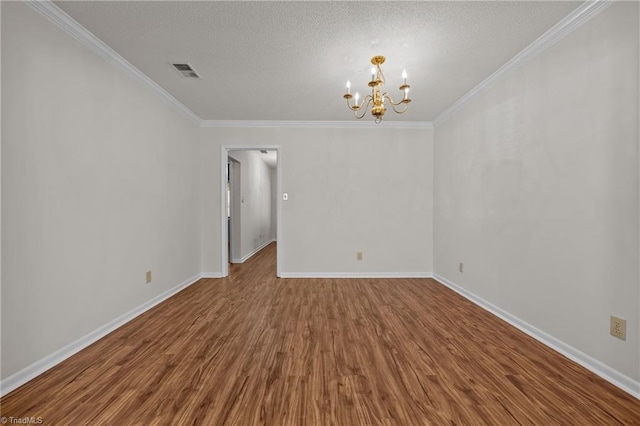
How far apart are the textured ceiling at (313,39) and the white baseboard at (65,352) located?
2382mm

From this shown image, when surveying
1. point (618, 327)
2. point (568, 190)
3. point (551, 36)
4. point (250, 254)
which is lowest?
point (250, 254)

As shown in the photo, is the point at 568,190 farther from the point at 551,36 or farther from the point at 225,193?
the point at 225,193

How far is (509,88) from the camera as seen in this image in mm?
2576

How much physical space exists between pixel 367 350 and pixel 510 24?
267 centimetres

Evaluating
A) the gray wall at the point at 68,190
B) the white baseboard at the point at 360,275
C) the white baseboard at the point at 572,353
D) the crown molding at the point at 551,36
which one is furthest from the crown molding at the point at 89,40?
the white baseboard at the point at 572,353

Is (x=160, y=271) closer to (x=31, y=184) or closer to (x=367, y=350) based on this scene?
(x=31, y=184)

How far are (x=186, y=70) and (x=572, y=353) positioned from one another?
13.3 ft

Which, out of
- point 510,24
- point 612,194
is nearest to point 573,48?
point 510,24

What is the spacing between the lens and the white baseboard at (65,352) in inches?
62.6

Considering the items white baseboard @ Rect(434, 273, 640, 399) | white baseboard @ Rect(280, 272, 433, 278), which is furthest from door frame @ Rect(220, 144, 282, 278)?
white baseboard @ Rect(434, 273, 640, 399)

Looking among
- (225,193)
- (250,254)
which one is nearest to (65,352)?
(225,193)

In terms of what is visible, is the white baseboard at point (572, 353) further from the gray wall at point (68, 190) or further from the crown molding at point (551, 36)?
the gray wall at point (68, 190)

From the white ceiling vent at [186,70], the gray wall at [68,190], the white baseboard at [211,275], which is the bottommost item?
the white baseboard at [211,275]

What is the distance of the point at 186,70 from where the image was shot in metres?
2.68
